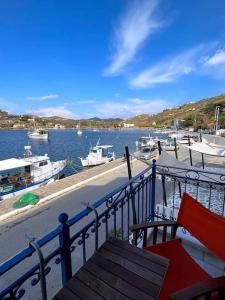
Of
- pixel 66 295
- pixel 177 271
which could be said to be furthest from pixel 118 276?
pixel 177 271

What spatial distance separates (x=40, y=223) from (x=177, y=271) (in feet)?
17.6

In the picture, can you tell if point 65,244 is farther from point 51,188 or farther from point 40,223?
point 51,188

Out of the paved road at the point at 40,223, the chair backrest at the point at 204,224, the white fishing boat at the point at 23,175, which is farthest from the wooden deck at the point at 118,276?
the white fishing boat at the point at 23,175

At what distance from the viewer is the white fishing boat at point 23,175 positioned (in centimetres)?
1270

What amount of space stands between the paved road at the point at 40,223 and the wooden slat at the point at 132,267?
257cm

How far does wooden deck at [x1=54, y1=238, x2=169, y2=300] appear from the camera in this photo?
4.69 feet

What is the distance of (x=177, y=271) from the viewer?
2.27m

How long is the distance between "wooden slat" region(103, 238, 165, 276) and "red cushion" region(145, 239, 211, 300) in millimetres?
481

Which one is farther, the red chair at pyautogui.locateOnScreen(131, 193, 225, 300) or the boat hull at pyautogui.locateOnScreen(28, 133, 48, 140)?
the boat hull at pyautogui.locateOnScreen(28, 133, 48, 140)

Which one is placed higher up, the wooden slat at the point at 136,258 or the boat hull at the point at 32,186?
the wooden slat at the point at 136,258

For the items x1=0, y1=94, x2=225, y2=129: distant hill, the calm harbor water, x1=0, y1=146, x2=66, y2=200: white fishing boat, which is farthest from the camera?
x1=0, y1=94, x2=225, y2=129: distant hill

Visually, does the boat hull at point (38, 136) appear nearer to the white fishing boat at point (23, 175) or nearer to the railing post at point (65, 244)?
the white fishing boat at point (23, 175)

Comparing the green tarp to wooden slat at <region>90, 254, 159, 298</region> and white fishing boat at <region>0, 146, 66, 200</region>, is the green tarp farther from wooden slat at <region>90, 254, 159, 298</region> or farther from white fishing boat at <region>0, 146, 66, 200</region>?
wooden slat at <region>90, 254, 159, 298</region>

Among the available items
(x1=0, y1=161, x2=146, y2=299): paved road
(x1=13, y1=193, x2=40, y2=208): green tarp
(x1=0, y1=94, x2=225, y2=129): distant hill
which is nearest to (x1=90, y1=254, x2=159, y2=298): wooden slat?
(x1=0, y1=161, x2=146, y2=299): paved road
